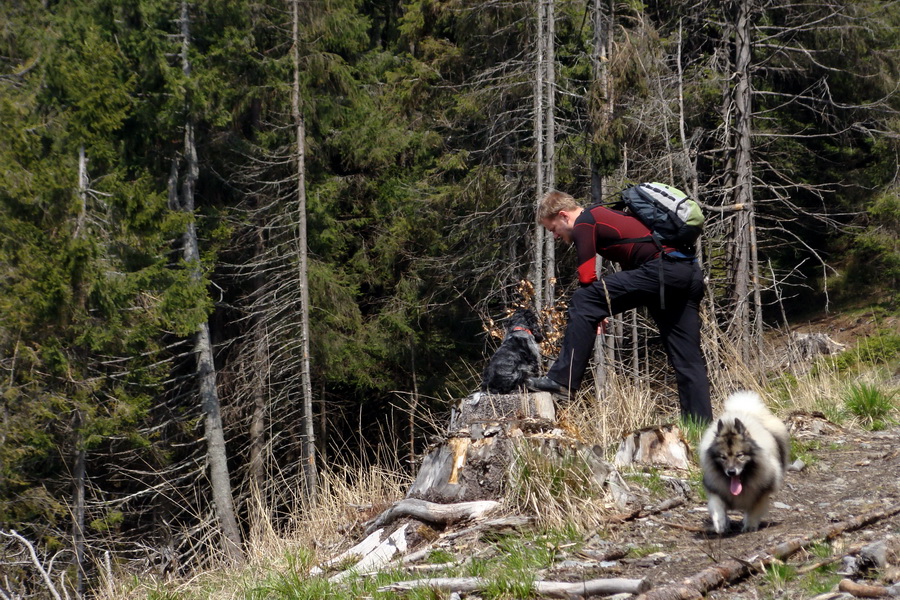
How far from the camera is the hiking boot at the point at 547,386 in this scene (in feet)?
19.7

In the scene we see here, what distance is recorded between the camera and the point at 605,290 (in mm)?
5902

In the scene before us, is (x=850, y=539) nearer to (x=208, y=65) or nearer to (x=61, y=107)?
(x=61, y=107)

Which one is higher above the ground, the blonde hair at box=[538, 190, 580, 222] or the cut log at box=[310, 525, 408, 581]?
the blonde hair at box=[538, 190, 580, 222]

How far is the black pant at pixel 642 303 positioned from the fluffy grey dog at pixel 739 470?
1534 mm

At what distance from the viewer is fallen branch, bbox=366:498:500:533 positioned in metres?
5.20

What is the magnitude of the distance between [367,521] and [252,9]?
1927 centimetres

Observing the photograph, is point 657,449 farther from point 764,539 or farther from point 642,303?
point 764,539

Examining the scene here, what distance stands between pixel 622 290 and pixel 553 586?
2643 mm

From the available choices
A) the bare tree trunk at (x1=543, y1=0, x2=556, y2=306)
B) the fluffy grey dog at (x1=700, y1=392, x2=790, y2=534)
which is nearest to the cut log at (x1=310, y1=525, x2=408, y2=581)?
the fluffy grey dog at (x1=700, y1=392, x2=790, y2=534)

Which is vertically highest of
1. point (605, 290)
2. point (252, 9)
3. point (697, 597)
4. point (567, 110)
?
point (252, 9)

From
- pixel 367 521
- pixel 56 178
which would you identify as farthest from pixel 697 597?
pixel 56 178

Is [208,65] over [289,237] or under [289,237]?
over

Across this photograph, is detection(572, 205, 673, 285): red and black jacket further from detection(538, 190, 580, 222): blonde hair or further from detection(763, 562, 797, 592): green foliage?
detection(763, 562, 797, 592): green foliage

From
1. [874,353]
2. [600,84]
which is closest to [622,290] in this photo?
[874,353]
